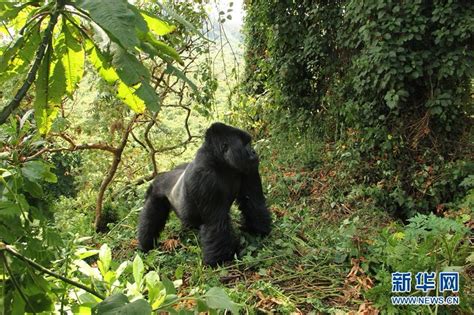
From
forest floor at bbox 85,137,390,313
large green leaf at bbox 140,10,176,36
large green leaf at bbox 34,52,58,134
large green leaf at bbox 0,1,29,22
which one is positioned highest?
large green leaf at bbox 0,1,29,22

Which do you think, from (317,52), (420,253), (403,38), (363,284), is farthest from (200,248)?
(317,52)

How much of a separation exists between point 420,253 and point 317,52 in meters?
3.53

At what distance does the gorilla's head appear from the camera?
2945 millimetres

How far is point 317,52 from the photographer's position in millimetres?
5312

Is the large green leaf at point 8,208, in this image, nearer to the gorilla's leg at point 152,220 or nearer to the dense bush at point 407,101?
the gorilla's leg at point 152,220

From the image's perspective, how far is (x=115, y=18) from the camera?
583 millimetres

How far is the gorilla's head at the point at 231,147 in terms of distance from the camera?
2945 mm

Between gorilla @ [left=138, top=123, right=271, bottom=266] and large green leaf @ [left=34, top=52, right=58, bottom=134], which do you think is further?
gorilla @ [left=138, top=123, right=271, bottom=266]

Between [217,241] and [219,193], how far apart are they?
1.05ft

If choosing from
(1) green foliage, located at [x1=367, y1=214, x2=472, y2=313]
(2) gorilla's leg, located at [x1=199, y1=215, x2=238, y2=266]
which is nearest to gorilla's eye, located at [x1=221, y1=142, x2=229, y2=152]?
(2) gorilla's leg, located at [x1=199, y1=215, x2=238, y2=266]

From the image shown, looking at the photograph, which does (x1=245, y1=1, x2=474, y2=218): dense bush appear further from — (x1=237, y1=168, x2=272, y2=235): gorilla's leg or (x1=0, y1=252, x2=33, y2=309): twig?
(x1=0, y1=252, x2=33, y2=309): twig

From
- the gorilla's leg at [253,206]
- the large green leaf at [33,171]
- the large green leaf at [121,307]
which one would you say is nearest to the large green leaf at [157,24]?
the large green leaf at [33,171]

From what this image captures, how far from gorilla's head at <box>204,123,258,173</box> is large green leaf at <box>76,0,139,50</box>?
7.72 feet

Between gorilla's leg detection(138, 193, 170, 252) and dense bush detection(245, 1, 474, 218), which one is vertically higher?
dense bush detection(245, 1, 474, 218)
